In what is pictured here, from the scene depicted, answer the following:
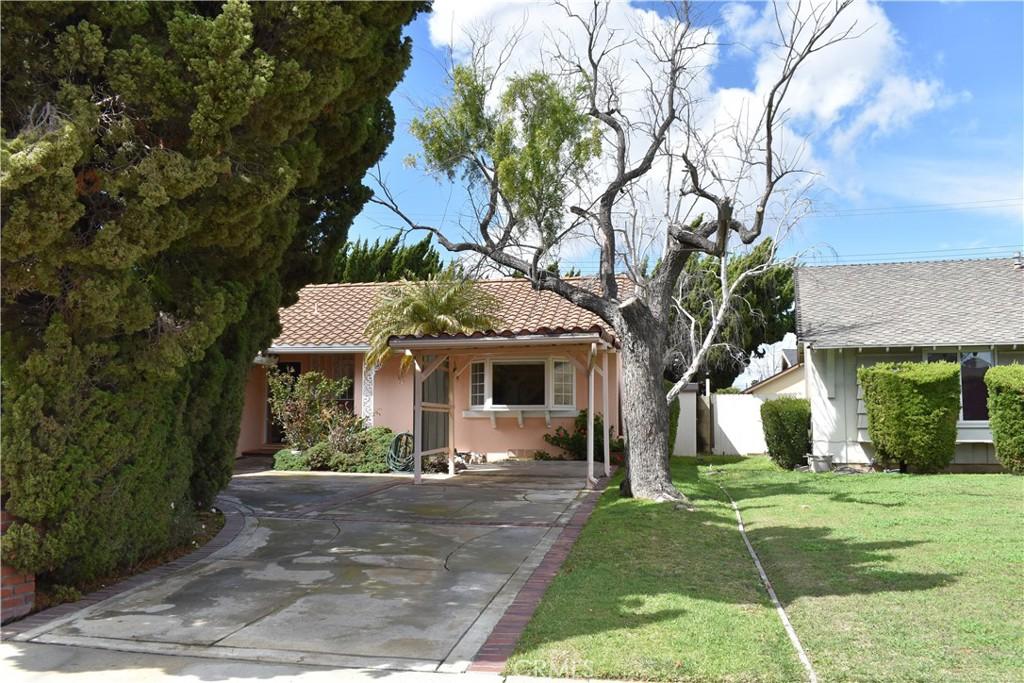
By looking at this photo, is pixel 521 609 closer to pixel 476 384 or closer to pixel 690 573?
pixel 690 573

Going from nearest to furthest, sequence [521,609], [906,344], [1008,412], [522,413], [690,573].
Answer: [521,609], [690,573], [1008,412], [906,344], [522,413]

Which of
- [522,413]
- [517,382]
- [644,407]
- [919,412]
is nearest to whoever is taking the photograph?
[644,407]

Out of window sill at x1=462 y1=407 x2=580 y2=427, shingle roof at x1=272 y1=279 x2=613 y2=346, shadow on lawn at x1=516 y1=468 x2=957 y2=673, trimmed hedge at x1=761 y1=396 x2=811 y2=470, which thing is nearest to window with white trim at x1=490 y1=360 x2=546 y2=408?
window sill at x1=462 y1=407 x2=580 y2=427

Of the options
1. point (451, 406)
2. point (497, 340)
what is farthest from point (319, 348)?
point (497, 340)

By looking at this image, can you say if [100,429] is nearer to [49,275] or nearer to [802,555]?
[49,275]

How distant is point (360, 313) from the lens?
18.7 metres

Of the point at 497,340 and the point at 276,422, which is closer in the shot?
the point at 497,340

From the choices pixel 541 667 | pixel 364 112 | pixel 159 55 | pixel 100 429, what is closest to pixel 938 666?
pixel 541 667

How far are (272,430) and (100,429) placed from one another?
13.1m

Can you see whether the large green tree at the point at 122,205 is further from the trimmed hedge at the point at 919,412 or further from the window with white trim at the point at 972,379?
the window with white trim at the point at 972,379

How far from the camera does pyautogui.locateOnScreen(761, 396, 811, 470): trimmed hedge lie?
1681 cm

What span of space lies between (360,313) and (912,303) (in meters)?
13.2

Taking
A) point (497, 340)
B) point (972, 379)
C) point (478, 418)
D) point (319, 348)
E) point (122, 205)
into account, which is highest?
point (122, 205)

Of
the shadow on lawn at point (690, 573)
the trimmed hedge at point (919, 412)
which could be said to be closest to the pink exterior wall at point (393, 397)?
the shadow on lawn at point (690, 573)
